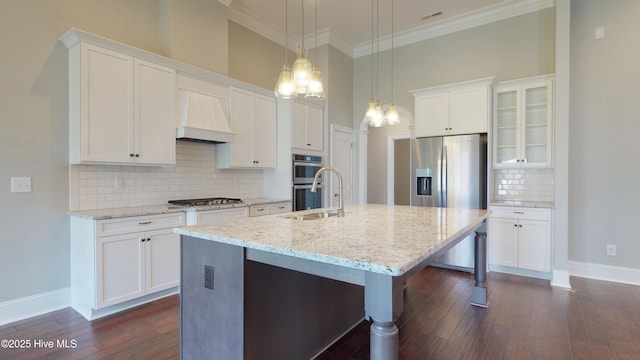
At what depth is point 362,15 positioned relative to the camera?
15.2 feet

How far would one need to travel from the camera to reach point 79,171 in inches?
118

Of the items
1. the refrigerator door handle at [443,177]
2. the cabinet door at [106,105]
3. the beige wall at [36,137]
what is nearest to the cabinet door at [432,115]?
the refrigerator door handle at [443,177]

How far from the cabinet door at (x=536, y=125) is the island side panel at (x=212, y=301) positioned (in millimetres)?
4043

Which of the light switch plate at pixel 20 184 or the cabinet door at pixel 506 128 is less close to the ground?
the cabinet door at pixel 506 128

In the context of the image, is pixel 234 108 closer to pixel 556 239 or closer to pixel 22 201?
pixel 22 201

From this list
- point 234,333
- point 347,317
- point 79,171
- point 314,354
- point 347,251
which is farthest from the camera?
point 79,171

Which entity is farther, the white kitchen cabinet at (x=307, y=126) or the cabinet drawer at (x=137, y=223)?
the white kitchen cabinet at (x=307, y=126)

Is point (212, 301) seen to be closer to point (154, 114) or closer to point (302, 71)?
point (302, 71)

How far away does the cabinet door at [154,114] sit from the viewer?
3.10 metres

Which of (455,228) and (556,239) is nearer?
(455,228)

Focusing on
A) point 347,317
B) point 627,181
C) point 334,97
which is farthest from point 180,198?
point 627,181

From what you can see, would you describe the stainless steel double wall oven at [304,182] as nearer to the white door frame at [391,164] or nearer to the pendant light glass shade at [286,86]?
the pendant light glass shade at [286,86]

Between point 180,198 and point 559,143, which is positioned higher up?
point 559,143

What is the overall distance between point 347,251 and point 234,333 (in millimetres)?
805
